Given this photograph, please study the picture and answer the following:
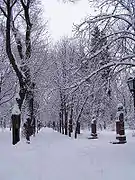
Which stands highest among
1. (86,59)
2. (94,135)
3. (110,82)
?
(86,59)

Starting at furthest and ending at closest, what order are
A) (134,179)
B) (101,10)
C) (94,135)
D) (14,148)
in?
(94,135) → (14,148) → (101,10) → (134,179)

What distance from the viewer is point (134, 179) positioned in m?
7.38

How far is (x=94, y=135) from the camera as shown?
104 ft

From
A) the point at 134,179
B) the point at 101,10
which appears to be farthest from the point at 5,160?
the point at 101,10

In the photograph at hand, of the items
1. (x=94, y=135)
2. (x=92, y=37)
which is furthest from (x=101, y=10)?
(x=94, y=135)

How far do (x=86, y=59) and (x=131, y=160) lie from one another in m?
4.51

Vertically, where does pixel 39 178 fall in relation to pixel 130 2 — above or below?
below

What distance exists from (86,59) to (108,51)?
4.47 feet

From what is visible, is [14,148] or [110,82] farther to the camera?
[14,148]

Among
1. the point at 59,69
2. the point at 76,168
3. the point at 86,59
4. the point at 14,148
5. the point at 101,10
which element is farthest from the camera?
the point at 59,69

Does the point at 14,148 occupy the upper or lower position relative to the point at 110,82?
lower

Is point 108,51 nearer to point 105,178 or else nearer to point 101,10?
point 101,10

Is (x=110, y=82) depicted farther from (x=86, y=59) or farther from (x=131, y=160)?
(x=131, y=160)

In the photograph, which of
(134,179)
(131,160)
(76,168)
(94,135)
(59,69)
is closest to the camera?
(134,179)
